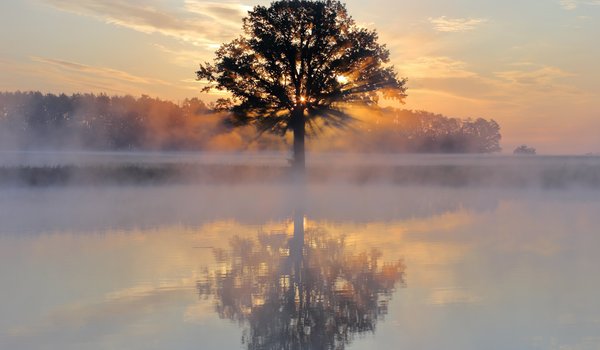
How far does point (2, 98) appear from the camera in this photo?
12600 centimetres

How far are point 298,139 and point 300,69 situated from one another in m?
5.69

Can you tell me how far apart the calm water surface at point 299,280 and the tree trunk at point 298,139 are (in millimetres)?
21999

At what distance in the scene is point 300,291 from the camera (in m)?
12.2

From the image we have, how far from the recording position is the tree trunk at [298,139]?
158 ft

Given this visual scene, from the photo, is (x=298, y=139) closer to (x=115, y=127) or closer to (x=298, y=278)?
(x=298, y=278)

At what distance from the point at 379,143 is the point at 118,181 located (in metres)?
89.7

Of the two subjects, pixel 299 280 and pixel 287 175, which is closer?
pixel 299 280

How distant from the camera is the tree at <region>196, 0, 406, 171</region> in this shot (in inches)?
1812

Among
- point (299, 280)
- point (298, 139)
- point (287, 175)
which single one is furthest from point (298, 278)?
point (298, 139)

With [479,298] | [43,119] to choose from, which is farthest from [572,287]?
[43,119]

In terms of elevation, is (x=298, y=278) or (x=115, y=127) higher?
(x=115, y=127)

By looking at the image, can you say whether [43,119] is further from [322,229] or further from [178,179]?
[322,229]

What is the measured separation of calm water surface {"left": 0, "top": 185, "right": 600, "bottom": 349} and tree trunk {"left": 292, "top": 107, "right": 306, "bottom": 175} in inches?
866

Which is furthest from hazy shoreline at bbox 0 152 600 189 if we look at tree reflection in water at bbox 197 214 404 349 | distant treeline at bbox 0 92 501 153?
distant treeline at bbox 0 92 501 153
